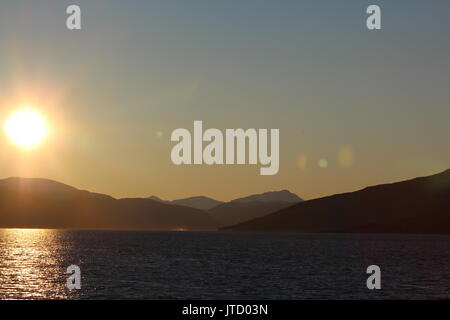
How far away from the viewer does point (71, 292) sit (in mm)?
71188

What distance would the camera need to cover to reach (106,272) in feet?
325

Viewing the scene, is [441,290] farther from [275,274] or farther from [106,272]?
[106,272]

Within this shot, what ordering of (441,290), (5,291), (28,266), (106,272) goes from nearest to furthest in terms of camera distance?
(5,291), (441,290), (106,272), (28,266)

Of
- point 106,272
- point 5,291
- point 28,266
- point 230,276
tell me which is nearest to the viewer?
point 5,291

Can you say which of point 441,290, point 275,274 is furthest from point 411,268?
point 441,290

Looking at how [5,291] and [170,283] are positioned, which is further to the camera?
[170,283]

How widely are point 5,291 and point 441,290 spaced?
50.6 m
